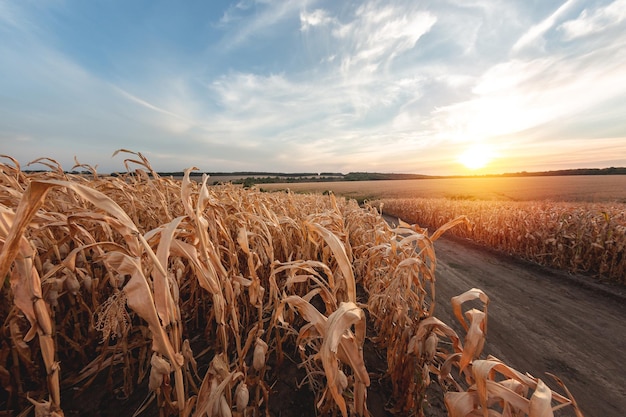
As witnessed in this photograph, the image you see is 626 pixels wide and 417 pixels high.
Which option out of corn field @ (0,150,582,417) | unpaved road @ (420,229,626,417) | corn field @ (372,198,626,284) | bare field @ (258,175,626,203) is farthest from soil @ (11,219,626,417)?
bare field @ (258,175,626,203)

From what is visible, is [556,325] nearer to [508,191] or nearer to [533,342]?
[533,342]

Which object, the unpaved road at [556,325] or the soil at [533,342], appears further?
the unpaved road at [556,325]

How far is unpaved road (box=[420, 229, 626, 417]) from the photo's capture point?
7.85ft

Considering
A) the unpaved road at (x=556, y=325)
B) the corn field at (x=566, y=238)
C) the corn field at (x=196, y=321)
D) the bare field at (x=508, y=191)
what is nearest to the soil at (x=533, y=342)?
the unpaved road at (x=556, y=325)

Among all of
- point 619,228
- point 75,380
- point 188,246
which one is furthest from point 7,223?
point 619,228

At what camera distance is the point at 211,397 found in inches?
38.2

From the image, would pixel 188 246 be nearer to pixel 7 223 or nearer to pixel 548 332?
pixel 7 223

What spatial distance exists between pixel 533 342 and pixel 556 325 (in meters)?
0.76

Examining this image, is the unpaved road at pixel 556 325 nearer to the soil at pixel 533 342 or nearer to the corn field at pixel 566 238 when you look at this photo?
the soil at pixel 533 342

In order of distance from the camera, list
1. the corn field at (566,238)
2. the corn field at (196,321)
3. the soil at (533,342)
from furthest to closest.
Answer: the corn field at (566,238) → the soil at (533,342) → the corn field at (196,321)

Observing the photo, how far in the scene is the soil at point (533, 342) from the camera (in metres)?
1.79

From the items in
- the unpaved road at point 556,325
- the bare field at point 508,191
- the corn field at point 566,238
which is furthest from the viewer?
the bare field at point 508,191

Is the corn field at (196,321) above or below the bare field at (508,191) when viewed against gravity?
above

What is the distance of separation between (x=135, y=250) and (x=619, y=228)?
8.43 m
